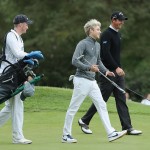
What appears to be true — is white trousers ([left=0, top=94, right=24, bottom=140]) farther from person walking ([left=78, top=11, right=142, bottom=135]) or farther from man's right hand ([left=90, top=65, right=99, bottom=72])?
person walking ([left=78, top=11, right=142, bottom=135])

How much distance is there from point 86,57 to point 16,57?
112 centimetres

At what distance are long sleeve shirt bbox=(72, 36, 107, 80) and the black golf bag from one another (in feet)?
2.39

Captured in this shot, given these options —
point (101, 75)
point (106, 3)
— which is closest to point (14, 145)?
point (101, 75)

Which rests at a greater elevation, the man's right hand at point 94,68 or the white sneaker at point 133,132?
the man's right hand at point 94,68

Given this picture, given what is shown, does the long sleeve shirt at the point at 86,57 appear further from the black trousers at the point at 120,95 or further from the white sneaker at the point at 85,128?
the white sneaker at the point at 85,128

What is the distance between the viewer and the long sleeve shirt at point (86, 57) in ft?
36.6

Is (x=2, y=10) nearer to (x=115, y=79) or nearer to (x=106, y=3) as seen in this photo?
(x=106, y=3)

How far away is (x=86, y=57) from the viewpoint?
1136cm

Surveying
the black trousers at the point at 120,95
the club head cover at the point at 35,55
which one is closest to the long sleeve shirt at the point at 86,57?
the club head cover at the point at 35,55

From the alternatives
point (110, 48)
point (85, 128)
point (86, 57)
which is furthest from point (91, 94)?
point (85, 128)

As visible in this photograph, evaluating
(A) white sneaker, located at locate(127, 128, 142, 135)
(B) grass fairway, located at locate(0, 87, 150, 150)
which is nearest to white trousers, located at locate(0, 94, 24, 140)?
(B) grass fairway, located at locate(0, 87, 150, 150)

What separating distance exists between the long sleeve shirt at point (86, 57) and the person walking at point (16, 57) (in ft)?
2.70

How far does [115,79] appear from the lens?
12.5 metres

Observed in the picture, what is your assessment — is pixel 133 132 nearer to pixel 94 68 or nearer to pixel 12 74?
pixel 94 68
